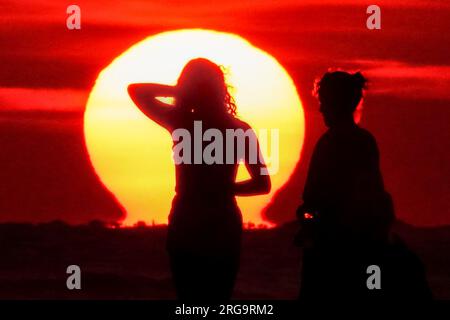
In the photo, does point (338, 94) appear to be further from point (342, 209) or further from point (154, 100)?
point (154, 100)

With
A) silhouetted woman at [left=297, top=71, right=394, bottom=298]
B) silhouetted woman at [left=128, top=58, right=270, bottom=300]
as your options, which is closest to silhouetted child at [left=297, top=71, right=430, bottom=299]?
silhouetted woman at [left=297, top=71, right=394, bottom=298]

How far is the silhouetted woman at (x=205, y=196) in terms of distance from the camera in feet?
21.7

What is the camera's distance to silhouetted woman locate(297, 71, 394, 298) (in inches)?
241

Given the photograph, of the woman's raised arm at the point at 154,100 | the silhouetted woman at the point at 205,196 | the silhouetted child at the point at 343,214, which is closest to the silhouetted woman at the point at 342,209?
the silhouetted child at the point at 343,214

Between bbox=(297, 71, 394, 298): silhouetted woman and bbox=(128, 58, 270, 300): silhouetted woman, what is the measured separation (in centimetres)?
55

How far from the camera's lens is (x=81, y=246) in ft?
44.1

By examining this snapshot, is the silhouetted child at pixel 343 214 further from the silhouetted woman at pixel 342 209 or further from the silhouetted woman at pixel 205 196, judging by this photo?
the silhouetted woman at pixel 205 196

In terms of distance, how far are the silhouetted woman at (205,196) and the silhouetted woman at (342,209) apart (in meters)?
0.55

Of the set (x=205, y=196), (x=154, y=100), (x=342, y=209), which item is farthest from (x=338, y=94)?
(x=154, y=100)

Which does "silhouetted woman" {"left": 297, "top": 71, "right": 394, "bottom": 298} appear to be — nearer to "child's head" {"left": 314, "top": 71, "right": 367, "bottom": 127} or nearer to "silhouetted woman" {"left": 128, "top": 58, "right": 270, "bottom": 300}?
"child's head" {"left": 314, "top": 71, "right": 367, "bottom": 127}

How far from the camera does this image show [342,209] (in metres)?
6.18

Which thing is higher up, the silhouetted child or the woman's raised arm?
the woman's raised arm

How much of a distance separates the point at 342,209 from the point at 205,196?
0.82 metres
